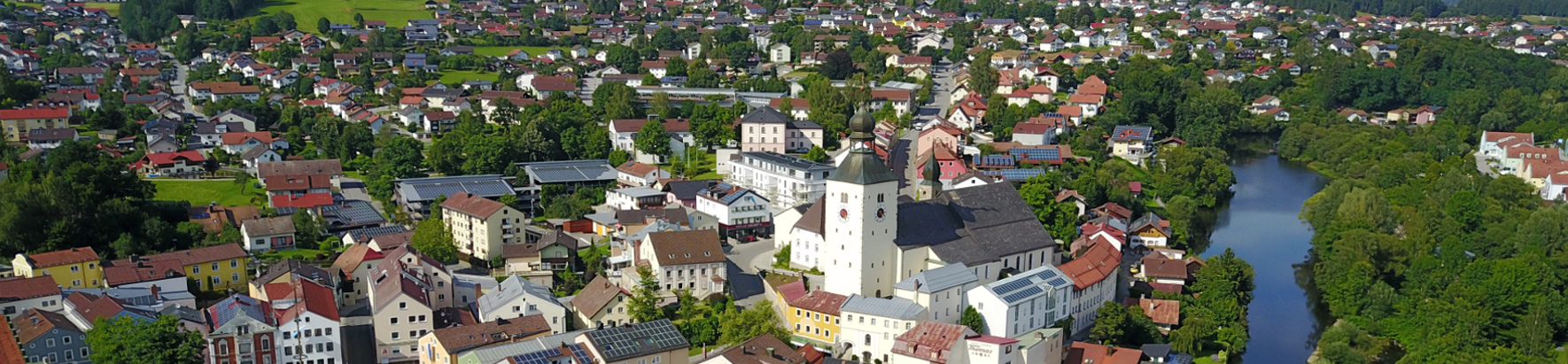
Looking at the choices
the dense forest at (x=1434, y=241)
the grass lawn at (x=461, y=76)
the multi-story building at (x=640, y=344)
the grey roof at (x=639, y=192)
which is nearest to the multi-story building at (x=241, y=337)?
the multi-story building at (x=640, y=344)

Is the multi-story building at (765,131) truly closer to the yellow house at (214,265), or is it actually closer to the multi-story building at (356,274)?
the multi-story building at (356,274)

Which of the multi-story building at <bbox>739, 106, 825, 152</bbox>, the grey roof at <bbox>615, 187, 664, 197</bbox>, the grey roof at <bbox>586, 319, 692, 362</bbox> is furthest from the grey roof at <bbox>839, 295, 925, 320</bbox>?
the multi-story building at <bbox>739, 106, 825, 152</bbox>

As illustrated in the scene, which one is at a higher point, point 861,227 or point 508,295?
point 861,227

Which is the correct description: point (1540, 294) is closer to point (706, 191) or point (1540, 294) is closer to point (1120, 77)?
point (706, 191)

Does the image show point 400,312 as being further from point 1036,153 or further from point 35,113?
point 35,113

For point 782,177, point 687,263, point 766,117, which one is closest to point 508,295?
point 687,263
